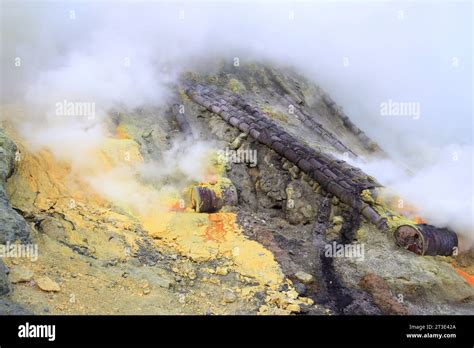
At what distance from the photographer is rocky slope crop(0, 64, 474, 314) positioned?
5.74 meters

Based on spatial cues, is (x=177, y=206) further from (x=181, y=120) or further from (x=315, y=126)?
(x=315, y=126)

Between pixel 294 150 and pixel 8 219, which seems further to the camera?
pixel 294 150

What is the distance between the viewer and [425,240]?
7.30 m

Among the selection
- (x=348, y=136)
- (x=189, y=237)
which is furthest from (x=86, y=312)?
(x=348, y=136)

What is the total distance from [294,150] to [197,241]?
2.76m

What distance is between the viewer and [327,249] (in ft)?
24.7

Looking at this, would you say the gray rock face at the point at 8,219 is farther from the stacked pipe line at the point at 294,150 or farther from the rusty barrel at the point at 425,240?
the rusty barrel at the point at 425,240

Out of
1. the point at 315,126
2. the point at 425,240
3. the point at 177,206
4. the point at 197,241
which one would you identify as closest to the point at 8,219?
the point at 197,241

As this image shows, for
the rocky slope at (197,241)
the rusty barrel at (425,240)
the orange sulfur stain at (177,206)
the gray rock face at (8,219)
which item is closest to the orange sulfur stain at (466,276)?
the rocky slope at (197,241)

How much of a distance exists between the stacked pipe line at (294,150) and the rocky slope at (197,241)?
0.06 meters

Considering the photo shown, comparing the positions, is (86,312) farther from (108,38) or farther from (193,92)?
(108,38)

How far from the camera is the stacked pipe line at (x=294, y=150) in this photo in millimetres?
8086

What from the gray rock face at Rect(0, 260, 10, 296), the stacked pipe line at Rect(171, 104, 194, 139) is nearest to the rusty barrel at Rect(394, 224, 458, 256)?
the stacked pipe line at Rect(171, 104, 194, 139)

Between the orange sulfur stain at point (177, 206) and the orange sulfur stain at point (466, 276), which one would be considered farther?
the orange sulfur stain at point (177, 206)
